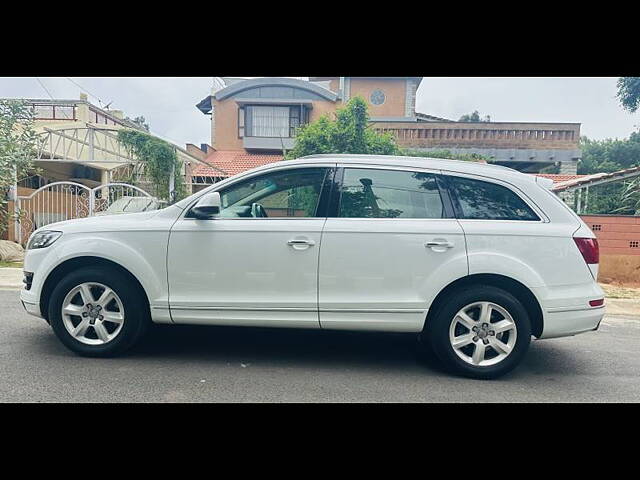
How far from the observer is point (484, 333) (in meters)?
3.67

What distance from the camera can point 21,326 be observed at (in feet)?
15.9

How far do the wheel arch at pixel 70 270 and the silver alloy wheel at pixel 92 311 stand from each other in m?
0.19

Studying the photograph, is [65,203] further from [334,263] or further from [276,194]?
[334,263]

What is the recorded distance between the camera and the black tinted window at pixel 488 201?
379 centimetres

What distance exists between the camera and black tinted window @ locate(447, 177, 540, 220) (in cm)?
379

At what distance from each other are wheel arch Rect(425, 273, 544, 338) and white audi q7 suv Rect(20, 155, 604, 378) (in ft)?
0.03

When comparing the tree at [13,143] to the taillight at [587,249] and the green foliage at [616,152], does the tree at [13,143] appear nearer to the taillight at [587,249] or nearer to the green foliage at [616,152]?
the taillight at [587,249]

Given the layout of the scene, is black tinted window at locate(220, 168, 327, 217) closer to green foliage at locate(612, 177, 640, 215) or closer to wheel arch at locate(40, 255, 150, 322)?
wheel arch at locate(40, 255, 150, 322)

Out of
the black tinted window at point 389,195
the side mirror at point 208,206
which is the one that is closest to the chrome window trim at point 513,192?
the black tinted window at point 389,195

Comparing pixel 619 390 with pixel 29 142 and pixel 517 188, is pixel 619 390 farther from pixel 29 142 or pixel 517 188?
pixel 29 142

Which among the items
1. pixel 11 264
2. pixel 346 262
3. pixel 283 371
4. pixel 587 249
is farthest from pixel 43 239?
pixel 11 264

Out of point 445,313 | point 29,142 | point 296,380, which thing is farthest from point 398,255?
point 29,142

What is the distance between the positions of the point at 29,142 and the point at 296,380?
10569mm

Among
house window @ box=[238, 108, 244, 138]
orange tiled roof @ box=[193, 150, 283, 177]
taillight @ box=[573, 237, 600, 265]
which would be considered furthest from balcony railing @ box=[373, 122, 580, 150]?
taillight @ box=[573, 237, 600, 265]
